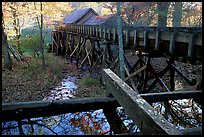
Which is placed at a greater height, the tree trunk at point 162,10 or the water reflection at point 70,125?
the tree trunk at point 162,10

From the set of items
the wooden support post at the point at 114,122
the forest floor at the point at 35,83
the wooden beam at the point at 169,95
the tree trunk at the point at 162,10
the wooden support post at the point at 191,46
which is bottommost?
the forest floor at the point at 35,83

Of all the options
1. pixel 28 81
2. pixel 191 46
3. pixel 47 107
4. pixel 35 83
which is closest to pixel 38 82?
pixel 35 83

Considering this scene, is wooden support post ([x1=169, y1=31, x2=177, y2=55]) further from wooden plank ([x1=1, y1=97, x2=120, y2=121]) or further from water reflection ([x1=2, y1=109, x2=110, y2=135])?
wooden plank ([x1=1, y1=97, x2=120, y2=121])

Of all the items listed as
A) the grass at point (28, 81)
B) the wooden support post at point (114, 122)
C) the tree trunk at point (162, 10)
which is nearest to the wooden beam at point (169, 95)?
the wooden support post at point (114, 122)

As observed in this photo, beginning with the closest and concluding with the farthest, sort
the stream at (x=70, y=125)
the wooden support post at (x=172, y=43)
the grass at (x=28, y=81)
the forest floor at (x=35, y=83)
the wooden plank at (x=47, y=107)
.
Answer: the wooden plank at (x=47, y=107) → the stream at (x=70, y=125) → the wooden support post at (x=172, y=43) → the grass at (x=28, y=81) → the forest floor at (x=35, y=83)

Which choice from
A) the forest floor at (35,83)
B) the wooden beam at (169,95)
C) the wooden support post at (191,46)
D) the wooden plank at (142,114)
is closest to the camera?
the wooden plank at (142,114)

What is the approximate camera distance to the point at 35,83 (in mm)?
10250

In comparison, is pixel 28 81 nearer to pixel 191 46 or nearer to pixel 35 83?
pixel 35 83

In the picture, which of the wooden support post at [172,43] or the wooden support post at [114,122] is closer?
the wooden support post at [114,122]

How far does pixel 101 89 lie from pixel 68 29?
33.2 ft

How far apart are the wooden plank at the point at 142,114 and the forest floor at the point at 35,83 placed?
6459 millimetres

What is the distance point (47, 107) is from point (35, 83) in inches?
325

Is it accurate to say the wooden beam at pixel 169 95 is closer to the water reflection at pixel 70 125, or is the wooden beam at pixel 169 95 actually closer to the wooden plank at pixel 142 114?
the wooden plank at pixel 142 114

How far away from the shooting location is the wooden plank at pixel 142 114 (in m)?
1.37
